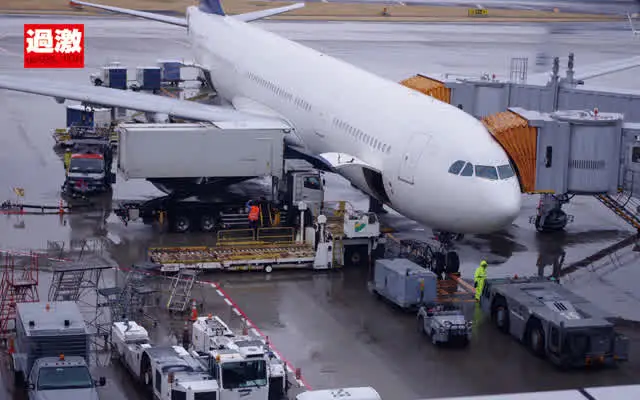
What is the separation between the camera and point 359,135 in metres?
38.3

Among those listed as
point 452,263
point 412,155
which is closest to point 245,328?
point 412,155

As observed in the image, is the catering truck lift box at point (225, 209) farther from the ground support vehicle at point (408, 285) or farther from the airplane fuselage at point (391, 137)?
the ground support vehicle at point (408, 285)

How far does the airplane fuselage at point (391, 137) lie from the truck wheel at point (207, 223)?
465 cm

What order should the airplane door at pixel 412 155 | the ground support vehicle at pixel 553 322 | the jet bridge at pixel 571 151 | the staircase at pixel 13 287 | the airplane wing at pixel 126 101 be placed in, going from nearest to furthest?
the ground support vehicle at pixel 553 322 < the staircase at pixel 13 287 < the airplane door at pixel 412 155 < the jet bridge at pixel 571 151 < the airplane wing at pixel 126 101

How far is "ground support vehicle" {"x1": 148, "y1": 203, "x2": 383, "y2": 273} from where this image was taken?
36062 millimetres

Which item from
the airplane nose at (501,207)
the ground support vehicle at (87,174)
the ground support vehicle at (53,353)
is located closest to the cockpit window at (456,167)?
the airplane nose at (501,207)

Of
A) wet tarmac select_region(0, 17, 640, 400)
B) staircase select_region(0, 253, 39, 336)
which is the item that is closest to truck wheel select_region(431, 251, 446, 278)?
wet tarmac select_region(0, 17, 640, 400)

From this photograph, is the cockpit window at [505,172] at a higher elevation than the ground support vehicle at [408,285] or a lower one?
higher

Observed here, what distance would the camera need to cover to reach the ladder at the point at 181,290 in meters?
32.3

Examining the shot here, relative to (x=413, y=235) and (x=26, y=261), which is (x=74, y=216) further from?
(x=413, y=235)

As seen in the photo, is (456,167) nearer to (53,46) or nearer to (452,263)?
(452,263)

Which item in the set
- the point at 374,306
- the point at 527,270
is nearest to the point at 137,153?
the point at 374,306

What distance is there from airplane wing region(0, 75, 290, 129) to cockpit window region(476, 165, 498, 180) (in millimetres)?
13999

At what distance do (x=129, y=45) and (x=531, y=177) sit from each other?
60.5 m
